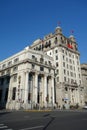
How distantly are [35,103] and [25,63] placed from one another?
14.9m

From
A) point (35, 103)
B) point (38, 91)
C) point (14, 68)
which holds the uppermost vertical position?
point (14, 68)

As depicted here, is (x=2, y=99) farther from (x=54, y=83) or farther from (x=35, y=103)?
(x=54, y=83)

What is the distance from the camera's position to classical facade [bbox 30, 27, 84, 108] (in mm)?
59088

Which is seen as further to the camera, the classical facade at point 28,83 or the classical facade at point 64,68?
the classical facade at point 64,68

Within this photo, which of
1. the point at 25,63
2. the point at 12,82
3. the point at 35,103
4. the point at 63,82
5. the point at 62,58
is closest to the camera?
the point at 35,103

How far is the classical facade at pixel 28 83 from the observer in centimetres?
4547

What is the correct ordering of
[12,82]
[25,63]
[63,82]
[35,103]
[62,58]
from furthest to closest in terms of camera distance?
[62,58], [63,82], [12,82], [25,63], [35,103]

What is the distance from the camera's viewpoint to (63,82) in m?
59.4

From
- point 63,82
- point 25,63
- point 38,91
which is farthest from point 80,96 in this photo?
point 25,63

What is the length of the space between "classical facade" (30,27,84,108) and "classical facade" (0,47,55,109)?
525cm

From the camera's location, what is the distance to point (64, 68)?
63.6 m

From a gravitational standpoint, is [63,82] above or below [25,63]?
below

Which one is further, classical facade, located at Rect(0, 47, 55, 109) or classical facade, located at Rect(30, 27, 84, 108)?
classical facade, located at Rect(30, 27, 84, 108)

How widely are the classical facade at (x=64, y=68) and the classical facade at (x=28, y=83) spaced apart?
5.25 metres
